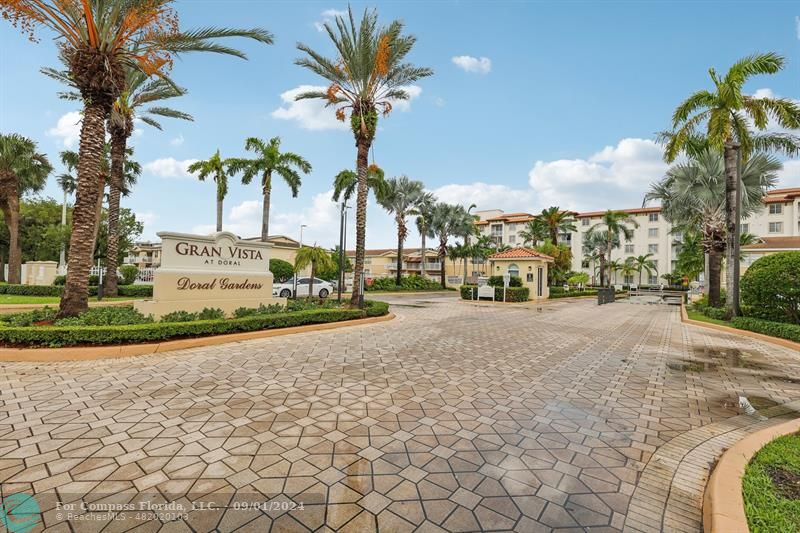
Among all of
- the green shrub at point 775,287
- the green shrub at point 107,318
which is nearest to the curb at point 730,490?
the green shrub at point 107,318

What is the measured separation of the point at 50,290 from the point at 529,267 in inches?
1202

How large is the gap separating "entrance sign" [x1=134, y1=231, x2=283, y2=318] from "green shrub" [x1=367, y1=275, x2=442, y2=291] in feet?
74.0

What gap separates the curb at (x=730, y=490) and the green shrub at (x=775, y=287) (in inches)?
430

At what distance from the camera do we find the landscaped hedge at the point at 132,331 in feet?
23.3

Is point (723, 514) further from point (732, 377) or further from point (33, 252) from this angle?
point (33, 252)

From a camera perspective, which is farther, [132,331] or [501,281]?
[501,281]

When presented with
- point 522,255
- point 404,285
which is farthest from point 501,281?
point 404,285

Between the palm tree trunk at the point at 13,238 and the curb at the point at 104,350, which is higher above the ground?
the palm tree trunk at the point at 13,238

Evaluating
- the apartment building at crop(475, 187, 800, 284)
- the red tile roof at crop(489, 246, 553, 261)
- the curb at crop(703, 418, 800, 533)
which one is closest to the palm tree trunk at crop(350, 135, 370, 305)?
the curb at crop(703, 418, 800, 533)

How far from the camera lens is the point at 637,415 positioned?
16.0 feet

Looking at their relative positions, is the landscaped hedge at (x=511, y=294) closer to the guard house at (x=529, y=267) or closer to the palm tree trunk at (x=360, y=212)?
the guard house at (x=529, y=267)

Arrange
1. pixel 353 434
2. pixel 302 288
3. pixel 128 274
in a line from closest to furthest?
pixel 353 434 < pixel 128 274 < pixel 302 288

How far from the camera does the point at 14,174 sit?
23.4 meters

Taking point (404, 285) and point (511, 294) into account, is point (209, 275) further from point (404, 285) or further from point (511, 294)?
point (404, 285)
